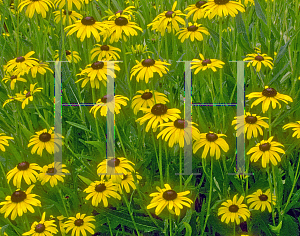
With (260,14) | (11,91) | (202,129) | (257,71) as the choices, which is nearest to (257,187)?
(202,129)

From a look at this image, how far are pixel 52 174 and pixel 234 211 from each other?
572mm

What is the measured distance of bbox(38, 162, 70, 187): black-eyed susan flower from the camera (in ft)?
3.56

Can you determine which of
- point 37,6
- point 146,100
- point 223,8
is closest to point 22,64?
point 37,6

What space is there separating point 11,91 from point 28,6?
1.06ft

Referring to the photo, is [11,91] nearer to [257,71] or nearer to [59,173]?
[59,173]

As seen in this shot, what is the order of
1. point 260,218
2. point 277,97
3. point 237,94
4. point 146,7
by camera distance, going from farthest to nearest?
point 146,7 → point 237,94 → point 260,218 → point 277,97

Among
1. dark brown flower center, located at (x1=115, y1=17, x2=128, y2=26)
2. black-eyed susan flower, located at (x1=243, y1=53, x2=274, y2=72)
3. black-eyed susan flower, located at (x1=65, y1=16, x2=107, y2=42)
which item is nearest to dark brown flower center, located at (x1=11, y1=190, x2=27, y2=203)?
black-eyed susan flower, located at (x1=65, y1=16, x2=107, y2=42)

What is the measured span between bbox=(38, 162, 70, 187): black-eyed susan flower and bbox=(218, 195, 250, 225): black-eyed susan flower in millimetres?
505

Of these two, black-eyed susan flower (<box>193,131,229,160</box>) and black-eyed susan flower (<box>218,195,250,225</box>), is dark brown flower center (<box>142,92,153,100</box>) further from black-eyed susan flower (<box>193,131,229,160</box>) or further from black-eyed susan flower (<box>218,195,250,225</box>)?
black-eyed susan flower (<box>218,195,250,225</box>)

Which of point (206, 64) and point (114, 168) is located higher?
point (206, 64)

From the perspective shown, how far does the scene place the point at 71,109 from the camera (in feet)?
4.24

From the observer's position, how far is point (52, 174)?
1.11 metres

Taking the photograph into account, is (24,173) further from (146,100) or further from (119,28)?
(119,28)

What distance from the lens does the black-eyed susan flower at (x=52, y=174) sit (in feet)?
3.56
